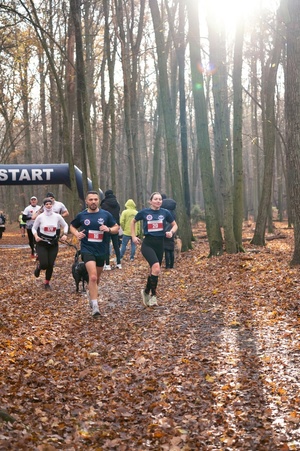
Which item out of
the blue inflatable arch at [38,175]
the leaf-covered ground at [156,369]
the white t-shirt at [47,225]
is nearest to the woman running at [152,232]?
the leaf-covered ground at [156,369]

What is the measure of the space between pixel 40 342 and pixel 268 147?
47.3 feet

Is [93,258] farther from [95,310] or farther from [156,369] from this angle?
[156,369]

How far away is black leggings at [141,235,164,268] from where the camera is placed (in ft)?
33.1

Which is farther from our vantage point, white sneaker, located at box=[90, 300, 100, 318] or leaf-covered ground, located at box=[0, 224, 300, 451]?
white sneaker, located at box=[90, 300, 100, 318]

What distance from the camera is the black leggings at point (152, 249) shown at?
33.1 ft

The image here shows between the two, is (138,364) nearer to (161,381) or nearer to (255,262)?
(161,381)

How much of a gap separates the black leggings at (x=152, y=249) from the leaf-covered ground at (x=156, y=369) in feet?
3.03

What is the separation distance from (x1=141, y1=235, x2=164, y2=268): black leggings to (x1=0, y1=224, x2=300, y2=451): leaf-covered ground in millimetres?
924

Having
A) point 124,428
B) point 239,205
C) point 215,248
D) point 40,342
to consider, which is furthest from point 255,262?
point 124,428

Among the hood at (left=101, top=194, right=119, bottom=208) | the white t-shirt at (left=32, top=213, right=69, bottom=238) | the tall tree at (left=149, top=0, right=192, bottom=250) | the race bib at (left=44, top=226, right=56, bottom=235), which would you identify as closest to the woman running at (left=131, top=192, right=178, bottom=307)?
the white t-shirt at (left=32, top=213, right=69, bottom=238)

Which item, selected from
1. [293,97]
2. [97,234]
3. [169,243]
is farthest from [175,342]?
[169,243]

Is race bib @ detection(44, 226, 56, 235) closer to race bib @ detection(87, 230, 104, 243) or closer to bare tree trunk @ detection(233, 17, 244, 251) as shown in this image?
race bib @ detection(87, 230, 104, 243)

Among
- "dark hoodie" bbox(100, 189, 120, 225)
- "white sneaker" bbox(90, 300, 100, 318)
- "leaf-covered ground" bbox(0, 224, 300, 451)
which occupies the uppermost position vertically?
"dark hoodie" bbox(100, 189, 120, 225)

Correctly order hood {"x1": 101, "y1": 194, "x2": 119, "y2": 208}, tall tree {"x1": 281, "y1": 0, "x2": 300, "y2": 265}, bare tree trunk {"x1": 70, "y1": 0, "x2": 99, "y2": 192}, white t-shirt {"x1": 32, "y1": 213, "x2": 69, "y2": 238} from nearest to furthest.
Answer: tall tree {"x1": 281, "y1": 0, "x2": 300, "y2": 265}
white t-shirt {"x1": 32, "y1": 213, "x2": 69, "y2": 238}
hood {"x1": 101, "y1": 194, "x2": 119, "y2": 208}
bare tree trunk {"x1": 70, "y1": 0, "x2": 99, "y2": 192}
